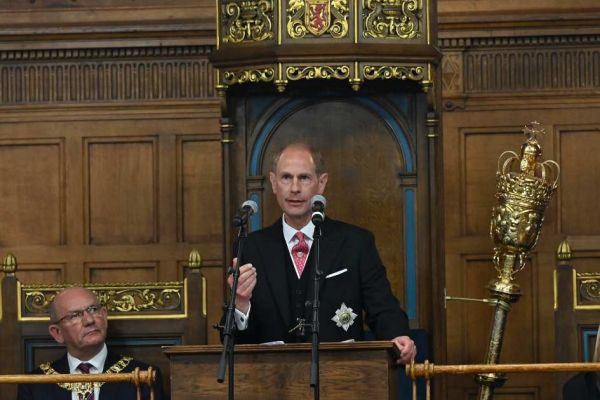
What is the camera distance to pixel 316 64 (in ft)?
32.3

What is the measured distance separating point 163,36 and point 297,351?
3.78 metres

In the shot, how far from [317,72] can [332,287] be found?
1.43 meters

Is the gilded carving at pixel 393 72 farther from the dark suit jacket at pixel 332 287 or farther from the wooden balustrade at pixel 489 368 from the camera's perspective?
the wooden balustrade at pixel 489 368

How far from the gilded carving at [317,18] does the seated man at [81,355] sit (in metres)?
Result: 1.74

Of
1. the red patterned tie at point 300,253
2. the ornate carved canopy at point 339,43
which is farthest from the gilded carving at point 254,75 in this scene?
the red patterned tie at point 300,253

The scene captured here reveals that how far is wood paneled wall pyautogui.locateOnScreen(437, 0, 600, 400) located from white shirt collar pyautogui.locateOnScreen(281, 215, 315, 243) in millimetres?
Answer: 2152

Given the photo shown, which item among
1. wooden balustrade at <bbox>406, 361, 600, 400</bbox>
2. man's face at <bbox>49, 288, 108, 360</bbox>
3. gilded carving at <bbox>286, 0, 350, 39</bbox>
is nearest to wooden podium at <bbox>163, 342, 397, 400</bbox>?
wooden balustrade at <bbox>406, 361, 600, 400</bbox>

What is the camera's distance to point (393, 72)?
985cm

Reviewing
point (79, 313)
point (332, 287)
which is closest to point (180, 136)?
point (79, 313)

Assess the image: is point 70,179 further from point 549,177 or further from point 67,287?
point 549,177

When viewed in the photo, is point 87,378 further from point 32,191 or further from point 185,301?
point 32,191

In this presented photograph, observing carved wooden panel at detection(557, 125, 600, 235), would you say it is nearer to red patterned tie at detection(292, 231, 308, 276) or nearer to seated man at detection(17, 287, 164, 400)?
red patterned tie at detection(292, 231, 308, 276)

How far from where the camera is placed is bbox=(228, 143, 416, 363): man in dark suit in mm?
8805

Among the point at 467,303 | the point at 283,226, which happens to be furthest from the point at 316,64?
the point at 467,303
